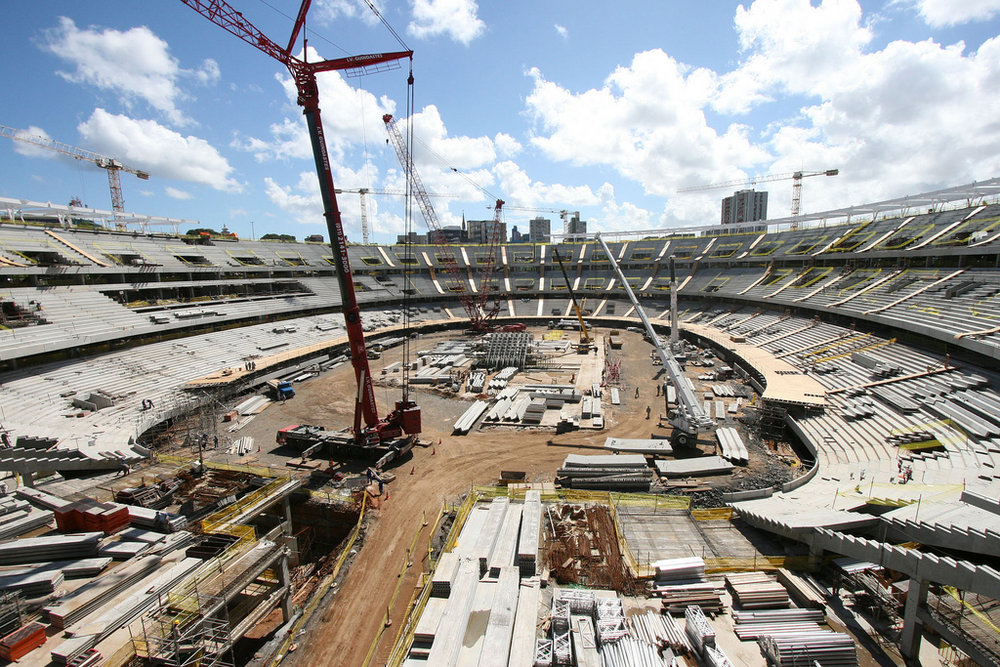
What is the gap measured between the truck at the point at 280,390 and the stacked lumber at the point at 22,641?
2082 centimetres

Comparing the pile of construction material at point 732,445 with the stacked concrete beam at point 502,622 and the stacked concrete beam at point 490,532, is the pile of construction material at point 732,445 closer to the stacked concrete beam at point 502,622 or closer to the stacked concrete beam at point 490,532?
the stacked concrete beam at point 490,532

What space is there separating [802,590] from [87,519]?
19.3 m

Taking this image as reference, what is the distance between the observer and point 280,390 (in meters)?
29.5

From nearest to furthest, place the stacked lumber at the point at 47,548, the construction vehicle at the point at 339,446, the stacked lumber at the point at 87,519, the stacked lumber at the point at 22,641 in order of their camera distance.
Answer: the stacked lumber at the point at 22,641, the stacked lumber at the point at 47,548, the stacked lumber at the point at 87,519, the construction vehicle at the point at 339,446

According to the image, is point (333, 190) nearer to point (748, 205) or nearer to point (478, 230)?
point (748, 205)

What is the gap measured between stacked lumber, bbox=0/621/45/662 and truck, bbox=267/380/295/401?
2082 cm

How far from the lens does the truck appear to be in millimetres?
29484

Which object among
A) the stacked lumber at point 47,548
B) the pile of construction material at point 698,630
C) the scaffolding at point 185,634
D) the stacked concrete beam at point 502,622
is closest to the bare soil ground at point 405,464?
the scaffolding at point 185,634

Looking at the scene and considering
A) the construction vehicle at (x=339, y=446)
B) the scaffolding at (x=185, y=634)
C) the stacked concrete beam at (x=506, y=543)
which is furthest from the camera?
the construction vehicle at (x=339, y=446)

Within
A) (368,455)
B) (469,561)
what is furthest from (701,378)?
(469,561)

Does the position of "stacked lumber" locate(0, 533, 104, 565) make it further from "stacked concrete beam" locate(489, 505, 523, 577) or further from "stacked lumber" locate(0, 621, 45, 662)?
"stacked concrete beam" locate(489, 505, 523, 577)

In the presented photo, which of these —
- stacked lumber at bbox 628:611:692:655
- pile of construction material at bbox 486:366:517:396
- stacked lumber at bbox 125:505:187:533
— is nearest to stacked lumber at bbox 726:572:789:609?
stacked lumber at bbox 628:611:692:655

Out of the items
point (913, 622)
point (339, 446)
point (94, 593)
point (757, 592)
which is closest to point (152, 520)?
point (94, 593)

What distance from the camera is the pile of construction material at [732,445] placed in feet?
63.0
